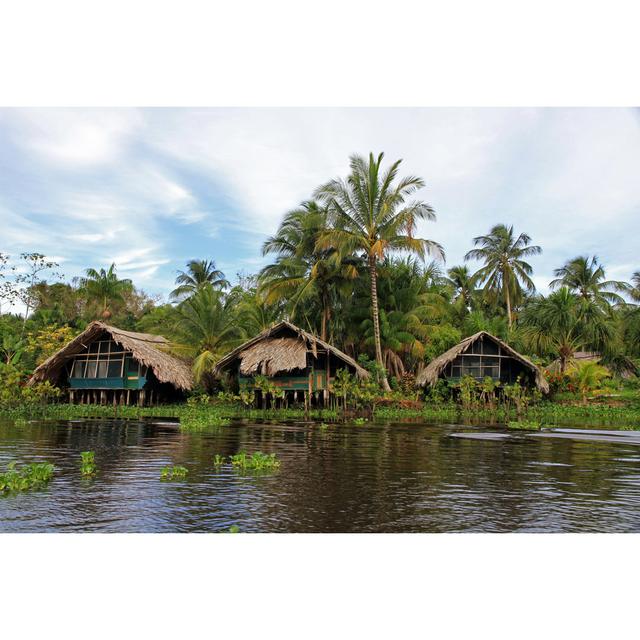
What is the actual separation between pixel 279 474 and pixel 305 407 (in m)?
12.5

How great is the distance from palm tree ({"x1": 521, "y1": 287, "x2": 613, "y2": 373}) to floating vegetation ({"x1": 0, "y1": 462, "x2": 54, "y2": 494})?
72.0 feet

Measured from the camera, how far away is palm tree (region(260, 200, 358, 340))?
2306cm

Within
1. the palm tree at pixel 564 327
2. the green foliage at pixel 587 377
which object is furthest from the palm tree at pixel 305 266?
the green foliage at pixel 587 377

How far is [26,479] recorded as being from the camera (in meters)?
6.60

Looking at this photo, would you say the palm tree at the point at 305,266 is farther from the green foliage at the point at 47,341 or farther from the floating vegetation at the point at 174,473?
the floating vegetation at the point at 174,473

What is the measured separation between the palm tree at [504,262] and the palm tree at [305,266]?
36.6ft

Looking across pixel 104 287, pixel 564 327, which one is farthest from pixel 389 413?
pixel 104 287

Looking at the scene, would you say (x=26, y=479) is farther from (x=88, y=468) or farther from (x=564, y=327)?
(x=564, y=327)

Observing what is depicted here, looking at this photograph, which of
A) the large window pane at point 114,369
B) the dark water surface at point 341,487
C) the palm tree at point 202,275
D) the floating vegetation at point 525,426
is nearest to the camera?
the dark water surface at point 341,487

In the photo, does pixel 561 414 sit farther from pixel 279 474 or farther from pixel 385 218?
pixel 279 474

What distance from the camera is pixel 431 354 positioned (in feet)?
81.8

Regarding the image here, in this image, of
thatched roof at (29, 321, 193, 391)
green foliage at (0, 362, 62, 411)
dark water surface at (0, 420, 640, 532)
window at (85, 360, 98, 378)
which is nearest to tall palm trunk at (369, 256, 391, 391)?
thatched roof at (29, 321, 193, 391)

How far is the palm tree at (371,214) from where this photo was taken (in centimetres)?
2125
